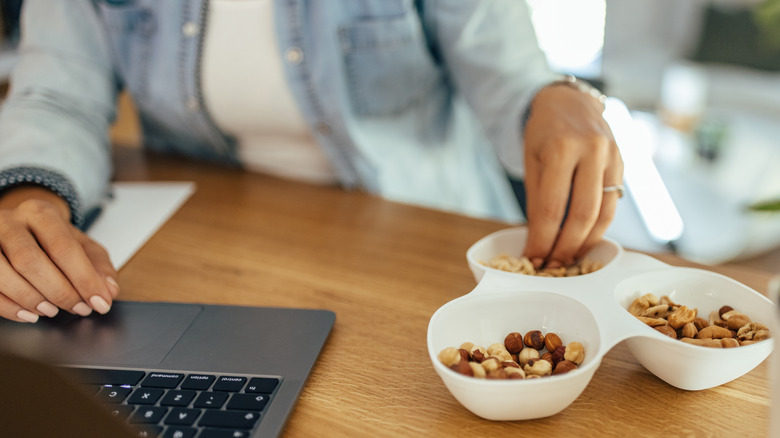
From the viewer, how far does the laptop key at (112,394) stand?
44 centimetres

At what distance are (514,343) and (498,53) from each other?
46 centimetres

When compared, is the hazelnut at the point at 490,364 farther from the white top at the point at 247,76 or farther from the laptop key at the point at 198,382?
the white top at the point at 247,76

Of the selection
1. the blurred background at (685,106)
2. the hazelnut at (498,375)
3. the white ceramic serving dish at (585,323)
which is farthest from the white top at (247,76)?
the blurred background at (685,106)

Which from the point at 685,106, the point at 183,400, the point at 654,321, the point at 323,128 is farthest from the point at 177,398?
the point at 685,106

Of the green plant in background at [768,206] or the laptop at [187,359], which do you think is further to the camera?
the laptop at [187,359]

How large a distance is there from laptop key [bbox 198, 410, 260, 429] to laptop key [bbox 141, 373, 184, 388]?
5cm

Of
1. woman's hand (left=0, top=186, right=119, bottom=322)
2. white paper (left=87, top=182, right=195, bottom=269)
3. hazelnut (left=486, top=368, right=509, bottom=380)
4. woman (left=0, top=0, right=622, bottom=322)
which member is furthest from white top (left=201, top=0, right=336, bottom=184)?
hazelnut (left=486, top=368, right=509, bottom=380)

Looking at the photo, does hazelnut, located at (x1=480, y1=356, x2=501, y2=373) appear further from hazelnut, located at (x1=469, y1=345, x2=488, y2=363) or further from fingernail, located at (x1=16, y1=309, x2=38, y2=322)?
fingernail, located at (x1=16, y1=309, x2=38, y2=322)

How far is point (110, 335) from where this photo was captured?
0.53 metres

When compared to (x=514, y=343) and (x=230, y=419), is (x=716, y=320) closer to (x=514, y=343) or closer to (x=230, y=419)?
(x=514, y=343)

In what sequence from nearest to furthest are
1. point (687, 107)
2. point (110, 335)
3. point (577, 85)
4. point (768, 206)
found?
point (768, 206)
point (110, 335)
point (577, 85)
point (687, 107)

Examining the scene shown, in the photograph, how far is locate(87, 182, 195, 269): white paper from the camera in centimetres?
70

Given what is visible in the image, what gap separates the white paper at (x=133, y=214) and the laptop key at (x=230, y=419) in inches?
11.7

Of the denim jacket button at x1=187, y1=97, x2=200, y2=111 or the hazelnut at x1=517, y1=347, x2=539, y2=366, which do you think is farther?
the denim jacket button at x1=187, y1=97, x2=200, y2=111
